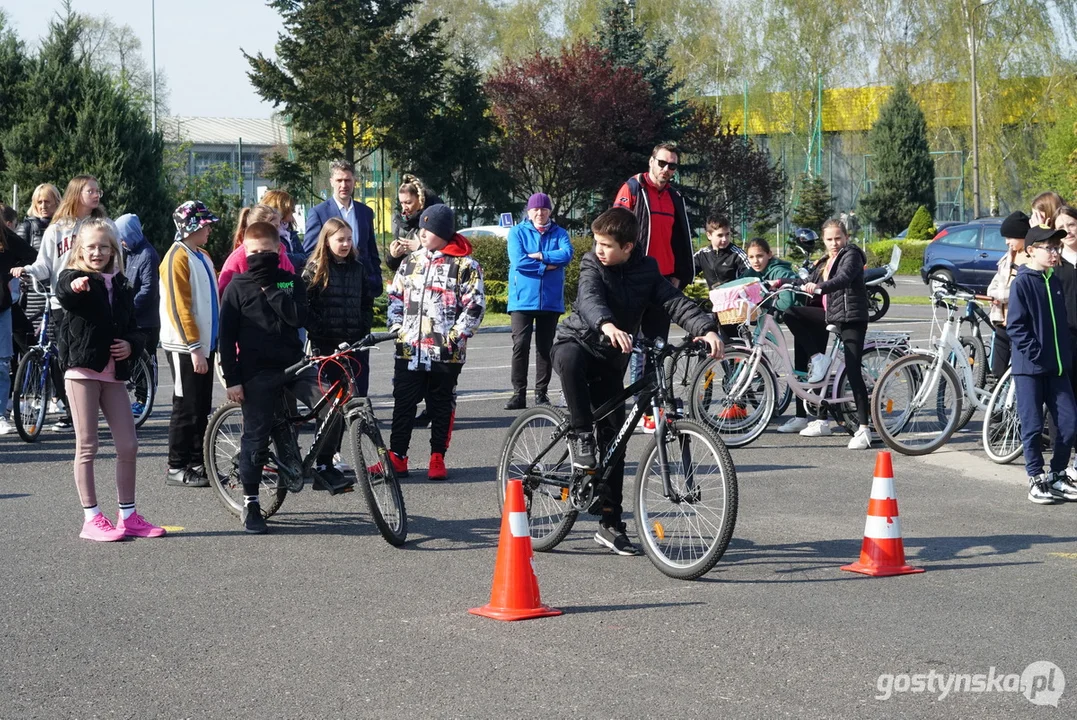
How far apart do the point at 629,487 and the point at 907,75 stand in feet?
198

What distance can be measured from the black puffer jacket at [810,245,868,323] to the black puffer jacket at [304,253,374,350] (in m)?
3.73

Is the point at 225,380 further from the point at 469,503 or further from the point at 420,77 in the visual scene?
the point at 420,77

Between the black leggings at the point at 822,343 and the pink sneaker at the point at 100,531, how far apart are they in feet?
19.0

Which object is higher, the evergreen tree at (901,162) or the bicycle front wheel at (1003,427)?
the evergreen tree at (901,162)

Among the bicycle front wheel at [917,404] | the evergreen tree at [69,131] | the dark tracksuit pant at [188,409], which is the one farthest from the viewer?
the evergreen tree at [69,131]

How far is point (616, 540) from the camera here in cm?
728

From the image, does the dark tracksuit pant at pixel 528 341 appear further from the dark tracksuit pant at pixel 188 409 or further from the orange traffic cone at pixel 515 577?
the orange traffic cone at pixel 515 577

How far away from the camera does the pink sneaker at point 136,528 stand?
772cm

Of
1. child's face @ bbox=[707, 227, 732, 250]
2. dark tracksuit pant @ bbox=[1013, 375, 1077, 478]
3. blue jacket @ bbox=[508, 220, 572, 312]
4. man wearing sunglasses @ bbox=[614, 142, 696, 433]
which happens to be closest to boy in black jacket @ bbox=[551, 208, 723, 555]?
dark tracksuit pant @ bbox=[1013, 375, 1077, 478]

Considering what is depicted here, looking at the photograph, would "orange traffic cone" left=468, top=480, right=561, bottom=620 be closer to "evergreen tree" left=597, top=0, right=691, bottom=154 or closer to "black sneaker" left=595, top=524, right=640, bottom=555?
"black sneaker" left=595, top=524, right=640, bottom=555

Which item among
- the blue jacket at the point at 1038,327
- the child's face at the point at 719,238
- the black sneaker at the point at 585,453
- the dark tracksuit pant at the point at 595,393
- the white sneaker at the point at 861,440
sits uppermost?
the child's face at the point at 719,238

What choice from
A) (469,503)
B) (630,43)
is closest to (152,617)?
(469,503)

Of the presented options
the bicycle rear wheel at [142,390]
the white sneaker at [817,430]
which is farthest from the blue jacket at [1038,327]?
the bicycle rear wheel at [142,390]

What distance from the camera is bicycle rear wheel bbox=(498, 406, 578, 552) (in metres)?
7.23
